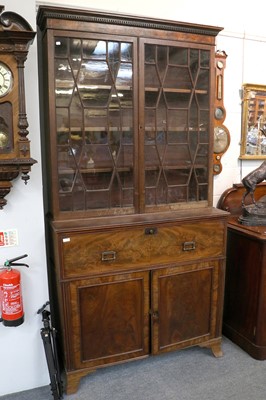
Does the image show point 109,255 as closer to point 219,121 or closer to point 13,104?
point 13,104

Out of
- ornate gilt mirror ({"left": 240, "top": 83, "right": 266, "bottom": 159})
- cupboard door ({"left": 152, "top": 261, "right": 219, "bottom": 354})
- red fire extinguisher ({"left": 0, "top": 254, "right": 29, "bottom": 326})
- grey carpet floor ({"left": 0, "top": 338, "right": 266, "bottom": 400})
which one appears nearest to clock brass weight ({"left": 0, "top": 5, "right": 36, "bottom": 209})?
red fire extinguisher ({"left": 0, "top": 254, "right": 29, "bottom": 326})

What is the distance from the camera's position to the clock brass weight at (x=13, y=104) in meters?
1.64

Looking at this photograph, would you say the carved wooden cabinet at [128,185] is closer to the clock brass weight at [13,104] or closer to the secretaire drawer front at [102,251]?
the secretaire drawer front at [102,251]

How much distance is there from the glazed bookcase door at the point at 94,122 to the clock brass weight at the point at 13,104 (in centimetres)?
23

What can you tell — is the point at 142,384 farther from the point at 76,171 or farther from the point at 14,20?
the point at 14,20

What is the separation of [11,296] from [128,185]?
3.10ft

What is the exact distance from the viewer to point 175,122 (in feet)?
7.27

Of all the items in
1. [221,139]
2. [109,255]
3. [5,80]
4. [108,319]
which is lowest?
[108,319]

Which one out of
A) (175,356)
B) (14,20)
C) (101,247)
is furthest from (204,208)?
(14,20)

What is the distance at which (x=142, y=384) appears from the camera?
2125 millimetres

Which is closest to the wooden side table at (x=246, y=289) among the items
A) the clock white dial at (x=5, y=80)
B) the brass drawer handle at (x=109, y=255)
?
the brass drawer handle at (x=109, y=255)

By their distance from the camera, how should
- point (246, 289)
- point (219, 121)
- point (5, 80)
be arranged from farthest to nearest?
point (219, 121)
point (246, 289)
point (5, 80)

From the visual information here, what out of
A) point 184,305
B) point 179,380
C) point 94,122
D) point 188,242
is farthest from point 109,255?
point 179,380

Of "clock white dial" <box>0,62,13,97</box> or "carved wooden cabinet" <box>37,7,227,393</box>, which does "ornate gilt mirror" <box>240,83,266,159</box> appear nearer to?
"carved wooden cabinet" <box>37,7,227,393</box>
